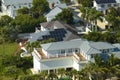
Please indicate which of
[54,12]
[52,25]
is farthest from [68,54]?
[54,12]

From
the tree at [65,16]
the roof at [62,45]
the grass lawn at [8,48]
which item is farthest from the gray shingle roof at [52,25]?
the roof at [62,45]

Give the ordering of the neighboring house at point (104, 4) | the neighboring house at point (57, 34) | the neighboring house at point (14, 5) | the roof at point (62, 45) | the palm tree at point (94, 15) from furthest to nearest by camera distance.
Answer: the neighboring house at point (14, 5) → the neighboring house at point (104, 4) → the palm tree at point (94, 15) → the neighboring house at point (57, 34) → the roof at point (62, 45)

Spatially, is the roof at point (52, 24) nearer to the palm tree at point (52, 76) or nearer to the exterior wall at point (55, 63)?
the exterior wall at point (55, 63)

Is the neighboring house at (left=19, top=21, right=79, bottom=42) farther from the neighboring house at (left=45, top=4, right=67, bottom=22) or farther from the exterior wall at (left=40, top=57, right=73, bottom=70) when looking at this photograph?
the exterior wall at (left=40, top=57, right=73, bottom=70)

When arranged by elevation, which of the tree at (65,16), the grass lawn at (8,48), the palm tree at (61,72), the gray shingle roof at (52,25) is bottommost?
the grass lawn at (8,48)

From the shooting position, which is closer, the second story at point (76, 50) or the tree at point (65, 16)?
the second story at point (76, 50)

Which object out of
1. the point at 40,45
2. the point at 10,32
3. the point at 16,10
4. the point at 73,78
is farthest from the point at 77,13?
the point at 73,78

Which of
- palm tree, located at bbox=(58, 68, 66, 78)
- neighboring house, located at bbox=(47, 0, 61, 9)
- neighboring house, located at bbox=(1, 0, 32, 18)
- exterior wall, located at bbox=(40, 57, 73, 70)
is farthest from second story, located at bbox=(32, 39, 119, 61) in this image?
neighboring house, located at bbox=(47, 0, 61, 9)

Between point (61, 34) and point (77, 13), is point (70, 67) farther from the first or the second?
point (77, 13)
